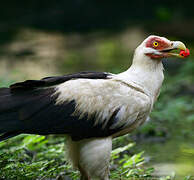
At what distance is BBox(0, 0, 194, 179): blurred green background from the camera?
7105mm

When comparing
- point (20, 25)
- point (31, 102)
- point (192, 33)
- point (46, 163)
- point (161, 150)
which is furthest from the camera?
point (20, 25)

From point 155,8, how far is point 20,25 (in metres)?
5.79

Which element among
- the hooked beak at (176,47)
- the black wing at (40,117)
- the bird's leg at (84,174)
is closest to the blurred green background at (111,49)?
the bird's leg at (84,174)

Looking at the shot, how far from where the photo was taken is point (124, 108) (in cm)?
472

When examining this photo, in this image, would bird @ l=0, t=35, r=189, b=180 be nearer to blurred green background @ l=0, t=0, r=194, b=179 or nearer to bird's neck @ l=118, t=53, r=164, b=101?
bird's neck @ l=118, t=53, r=164, b=101

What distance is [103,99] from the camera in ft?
15.4

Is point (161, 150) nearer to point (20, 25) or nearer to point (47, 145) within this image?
point (47, 145)

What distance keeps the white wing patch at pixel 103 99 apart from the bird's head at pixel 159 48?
458mm

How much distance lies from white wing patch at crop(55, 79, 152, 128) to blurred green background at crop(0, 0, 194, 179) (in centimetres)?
Result: 96

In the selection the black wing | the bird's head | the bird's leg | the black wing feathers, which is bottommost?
the bird's leg

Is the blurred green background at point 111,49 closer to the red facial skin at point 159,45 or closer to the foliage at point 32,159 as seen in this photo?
the foliage at point 32,159

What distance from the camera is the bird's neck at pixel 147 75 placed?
4.92 meters

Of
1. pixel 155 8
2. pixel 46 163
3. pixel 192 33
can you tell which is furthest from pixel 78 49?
pixel 46 163

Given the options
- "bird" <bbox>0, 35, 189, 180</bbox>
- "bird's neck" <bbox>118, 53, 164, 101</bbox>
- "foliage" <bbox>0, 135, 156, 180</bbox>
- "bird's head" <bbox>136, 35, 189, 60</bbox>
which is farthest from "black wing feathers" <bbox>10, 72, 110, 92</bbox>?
"foliage" <bbox>0, 135, 156, 180</bbox>
